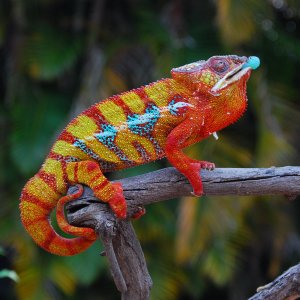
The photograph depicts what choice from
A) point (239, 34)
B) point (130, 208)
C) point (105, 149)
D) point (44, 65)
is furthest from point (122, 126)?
point (44, 65)

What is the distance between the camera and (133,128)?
2309 mm

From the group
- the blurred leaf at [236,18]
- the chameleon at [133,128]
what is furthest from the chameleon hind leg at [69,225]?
the blurred leaf at [236,18]

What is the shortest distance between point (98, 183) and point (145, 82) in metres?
3.75

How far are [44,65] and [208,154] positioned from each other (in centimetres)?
141

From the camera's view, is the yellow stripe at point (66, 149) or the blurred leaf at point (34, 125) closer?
the yellow stripe at point (66, 149)

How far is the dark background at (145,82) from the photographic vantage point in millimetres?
5371

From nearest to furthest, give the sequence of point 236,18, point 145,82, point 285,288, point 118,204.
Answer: point 118,204 → point 285,288 → point 236,18 → point 145,82

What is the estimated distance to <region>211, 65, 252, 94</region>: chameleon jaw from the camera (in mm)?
2307

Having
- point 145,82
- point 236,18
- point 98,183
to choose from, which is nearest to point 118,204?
point 98,183

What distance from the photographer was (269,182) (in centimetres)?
232

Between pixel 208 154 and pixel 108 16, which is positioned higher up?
pixel 108 16

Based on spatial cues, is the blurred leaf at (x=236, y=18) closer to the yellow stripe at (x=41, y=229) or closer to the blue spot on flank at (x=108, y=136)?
the blue spot on flank at (x=108, y=136)

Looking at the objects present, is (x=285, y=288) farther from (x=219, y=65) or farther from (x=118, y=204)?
(x=219, y=65)

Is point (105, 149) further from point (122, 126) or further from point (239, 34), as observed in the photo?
point (239, 34)
